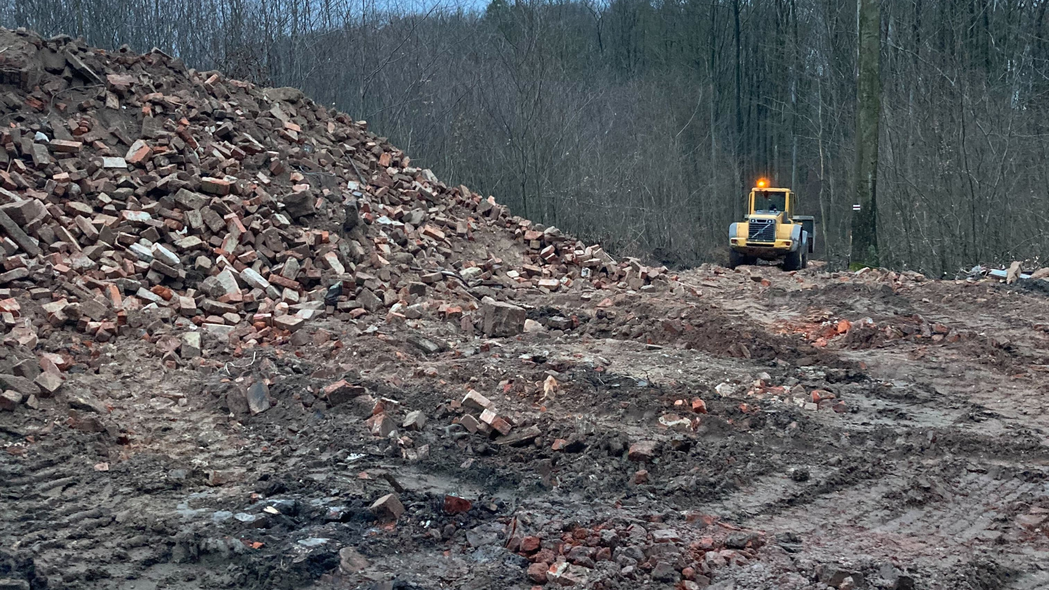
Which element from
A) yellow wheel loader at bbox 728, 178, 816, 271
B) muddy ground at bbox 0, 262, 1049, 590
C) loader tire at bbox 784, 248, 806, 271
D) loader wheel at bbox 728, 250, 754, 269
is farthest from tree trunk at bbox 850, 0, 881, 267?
muddy ground at bbox 0, 262, 1049, 590

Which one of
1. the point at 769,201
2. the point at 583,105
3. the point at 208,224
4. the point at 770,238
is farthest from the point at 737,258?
the point at 208,224

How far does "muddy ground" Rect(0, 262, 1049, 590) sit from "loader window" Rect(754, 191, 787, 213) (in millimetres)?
10138

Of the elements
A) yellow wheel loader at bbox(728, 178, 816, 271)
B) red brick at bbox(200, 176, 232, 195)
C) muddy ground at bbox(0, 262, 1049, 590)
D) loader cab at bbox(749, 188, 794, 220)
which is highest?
red brick at bbox(200, 176, 232, 195)

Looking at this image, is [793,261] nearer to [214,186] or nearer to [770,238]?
[770,238]

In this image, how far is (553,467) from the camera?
5.31 metres

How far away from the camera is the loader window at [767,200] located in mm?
18750

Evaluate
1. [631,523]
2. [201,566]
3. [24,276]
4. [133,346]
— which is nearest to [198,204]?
[24,276]

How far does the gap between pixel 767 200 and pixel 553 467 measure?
15.0 m

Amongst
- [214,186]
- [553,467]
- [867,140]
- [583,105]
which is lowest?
[553,467]

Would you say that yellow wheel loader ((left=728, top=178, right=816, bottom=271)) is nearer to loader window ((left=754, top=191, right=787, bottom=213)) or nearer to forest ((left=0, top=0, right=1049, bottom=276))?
loader window ((left=754, top=191, right=787, bottom=213))

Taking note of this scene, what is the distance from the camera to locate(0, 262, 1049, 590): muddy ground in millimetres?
4090

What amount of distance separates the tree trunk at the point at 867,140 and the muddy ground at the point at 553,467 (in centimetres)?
703

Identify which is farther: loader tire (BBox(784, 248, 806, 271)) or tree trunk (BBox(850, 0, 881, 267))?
loader tire (BBox(784, 248, 806, 271))

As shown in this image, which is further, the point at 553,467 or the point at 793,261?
the point at 793,261
